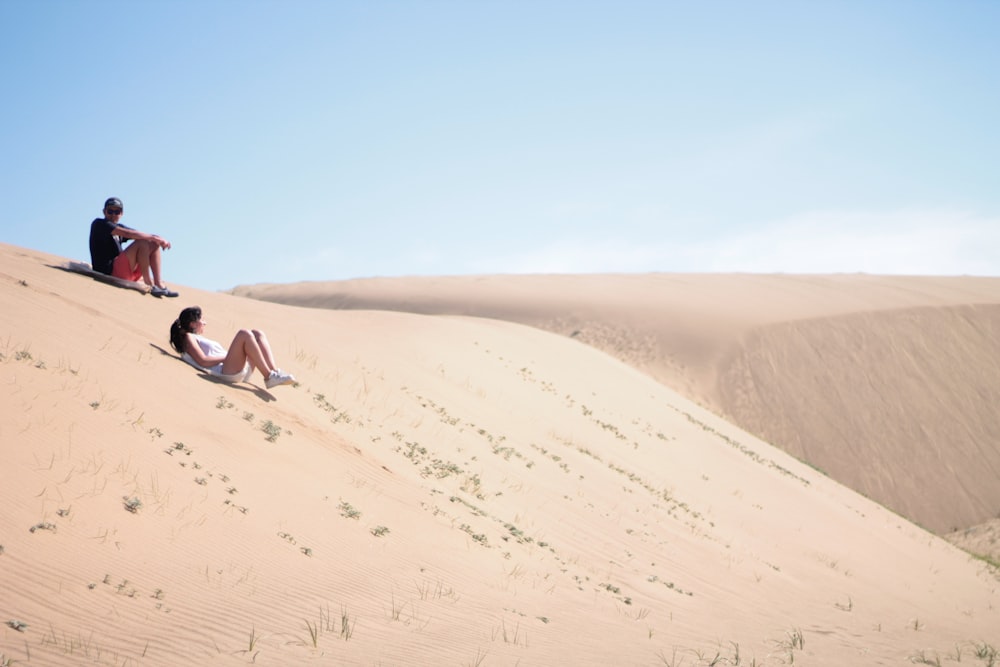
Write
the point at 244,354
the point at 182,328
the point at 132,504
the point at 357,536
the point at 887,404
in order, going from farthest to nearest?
the point at 887,404, the point at 244,354, the point at 182,328, the point at 357,536, the point at 132,504

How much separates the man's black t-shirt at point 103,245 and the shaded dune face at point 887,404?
78.0ft

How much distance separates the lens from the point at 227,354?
9.32 metres

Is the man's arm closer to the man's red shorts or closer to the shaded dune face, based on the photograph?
the man's red shorts

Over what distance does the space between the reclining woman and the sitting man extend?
8.30ft

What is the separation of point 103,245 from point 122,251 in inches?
15.4

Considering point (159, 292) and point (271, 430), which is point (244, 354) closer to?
point (271, 430)

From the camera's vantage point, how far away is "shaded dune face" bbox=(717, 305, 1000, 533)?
88.2ft

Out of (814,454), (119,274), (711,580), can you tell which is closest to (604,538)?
(711,580)

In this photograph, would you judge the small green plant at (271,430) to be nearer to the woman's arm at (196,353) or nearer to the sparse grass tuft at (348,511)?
the sparse grass tuft at (348,511)

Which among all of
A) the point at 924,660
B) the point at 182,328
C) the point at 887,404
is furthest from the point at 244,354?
the point at 887,404

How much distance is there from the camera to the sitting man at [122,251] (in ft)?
35.2

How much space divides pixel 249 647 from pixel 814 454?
27235mm

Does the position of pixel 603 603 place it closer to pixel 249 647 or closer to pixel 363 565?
pixel 363 565

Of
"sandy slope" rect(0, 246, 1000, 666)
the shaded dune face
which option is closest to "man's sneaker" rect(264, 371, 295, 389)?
"sandy slope" rect(0, 246, 1000, 666)
